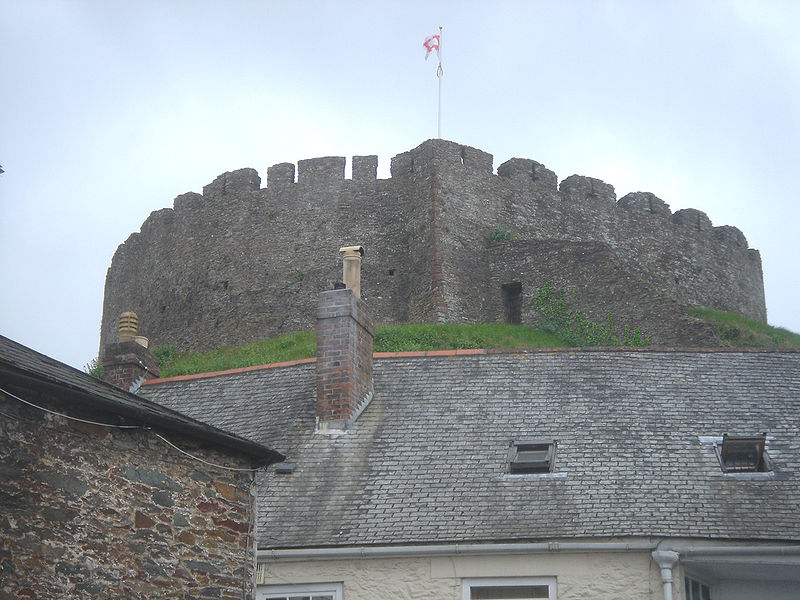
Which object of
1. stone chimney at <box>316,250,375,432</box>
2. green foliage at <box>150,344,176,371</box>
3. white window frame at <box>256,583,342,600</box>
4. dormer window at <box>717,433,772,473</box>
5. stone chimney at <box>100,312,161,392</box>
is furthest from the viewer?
green foliage at <box>150,344,176,371</box>

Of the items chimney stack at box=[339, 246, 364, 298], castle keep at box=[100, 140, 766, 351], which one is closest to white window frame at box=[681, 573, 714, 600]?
chimney stack at box=[339, 246, 364, 298]

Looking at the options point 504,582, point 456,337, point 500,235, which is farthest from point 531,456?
point 500,235

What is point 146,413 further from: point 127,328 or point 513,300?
point 513,300

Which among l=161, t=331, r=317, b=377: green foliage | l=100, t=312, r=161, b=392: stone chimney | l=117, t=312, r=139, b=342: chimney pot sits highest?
l=161, t=331, r=317, b=377: green foliage

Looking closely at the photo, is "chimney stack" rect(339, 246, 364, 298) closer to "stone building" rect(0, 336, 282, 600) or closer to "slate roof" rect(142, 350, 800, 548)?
"slate roof" rect(142, 350, 800, 548)

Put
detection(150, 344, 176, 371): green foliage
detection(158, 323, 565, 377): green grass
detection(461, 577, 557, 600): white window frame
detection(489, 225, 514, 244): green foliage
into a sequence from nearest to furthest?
detection(461, 577, 557, 600): white window frame < detection(158, 323, 565, 377): green grass < detection(150, 344, 176, 371): green foliage < detection(489, 225, 514, 244): green foliage

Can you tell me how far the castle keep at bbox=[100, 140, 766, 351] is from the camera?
98.6 feet

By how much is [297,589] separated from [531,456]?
335 cm

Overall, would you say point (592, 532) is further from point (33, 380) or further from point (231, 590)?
point (33, 380)

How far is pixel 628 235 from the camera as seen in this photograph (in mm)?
32781

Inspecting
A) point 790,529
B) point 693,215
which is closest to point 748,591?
point 790,529

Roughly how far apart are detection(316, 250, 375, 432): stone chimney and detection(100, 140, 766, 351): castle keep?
509 inches

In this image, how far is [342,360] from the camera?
1572cm

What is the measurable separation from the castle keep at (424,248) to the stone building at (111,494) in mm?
18908
